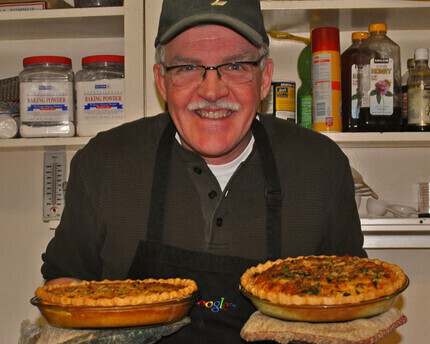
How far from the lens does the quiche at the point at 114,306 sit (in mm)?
1004

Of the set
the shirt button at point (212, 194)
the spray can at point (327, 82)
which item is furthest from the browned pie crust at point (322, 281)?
the spray can at point (327, 82)

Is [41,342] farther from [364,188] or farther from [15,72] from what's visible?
[15,72]

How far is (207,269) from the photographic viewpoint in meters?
1.33

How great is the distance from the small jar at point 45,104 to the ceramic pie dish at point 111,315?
830mm

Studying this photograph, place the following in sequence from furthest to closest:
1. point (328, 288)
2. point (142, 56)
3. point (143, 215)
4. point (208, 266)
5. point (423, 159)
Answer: point (423, 159) < point (142, 56) < point (143, 215) < point (208, 266) < point (328, 288)

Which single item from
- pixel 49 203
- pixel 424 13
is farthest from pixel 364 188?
pixel 49 203

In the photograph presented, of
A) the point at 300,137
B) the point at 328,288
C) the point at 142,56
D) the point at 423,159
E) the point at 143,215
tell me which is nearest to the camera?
the point at 328,288

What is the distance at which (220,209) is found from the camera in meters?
1.40

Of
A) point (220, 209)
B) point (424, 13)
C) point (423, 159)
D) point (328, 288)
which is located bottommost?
point (328, 288)

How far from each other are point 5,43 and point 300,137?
1147mm

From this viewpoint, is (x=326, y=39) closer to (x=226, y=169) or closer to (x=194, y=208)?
(x=226, y=169)

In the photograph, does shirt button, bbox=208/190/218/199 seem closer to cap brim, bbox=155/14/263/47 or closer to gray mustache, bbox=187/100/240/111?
gray mustache, bbox=187/100/240/111

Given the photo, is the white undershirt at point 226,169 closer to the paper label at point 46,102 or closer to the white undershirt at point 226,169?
the white undershirt at point 226,169

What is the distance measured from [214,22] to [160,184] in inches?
15.7
